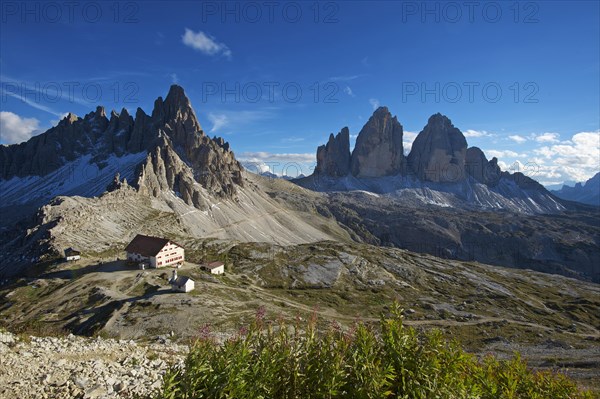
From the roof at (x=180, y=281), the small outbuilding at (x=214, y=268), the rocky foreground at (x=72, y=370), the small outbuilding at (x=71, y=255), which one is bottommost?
the small outbuilding at (x=214, y=268)

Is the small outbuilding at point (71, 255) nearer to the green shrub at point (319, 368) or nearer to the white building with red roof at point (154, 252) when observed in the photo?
the white building with red roof at point (154, 252)

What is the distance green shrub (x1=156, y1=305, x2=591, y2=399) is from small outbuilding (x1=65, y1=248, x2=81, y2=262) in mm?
101639

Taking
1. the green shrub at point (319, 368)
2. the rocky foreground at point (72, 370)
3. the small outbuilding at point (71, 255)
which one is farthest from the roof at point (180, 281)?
the green shrub at point (319, 368)

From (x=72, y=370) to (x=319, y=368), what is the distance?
12.0m

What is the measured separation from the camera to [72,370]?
Answer: 14633mm

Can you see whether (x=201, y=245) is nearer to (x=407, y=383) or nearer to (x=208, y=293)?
(x=208, y=293)

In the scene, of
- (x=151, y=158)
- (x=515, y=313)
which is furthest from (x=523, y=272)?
(x=151, y=158)

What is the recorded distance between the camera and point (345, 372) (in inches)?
385

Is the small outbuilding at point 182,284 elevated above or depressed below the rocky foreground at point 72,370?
below

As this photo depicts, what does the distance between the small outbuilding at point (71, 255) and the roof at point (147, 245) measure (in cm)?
1527

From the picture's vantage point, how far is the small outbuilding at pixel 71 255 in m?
91.4

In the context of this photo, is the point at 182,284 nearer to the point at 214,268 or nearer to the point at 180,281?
the point at 180,281

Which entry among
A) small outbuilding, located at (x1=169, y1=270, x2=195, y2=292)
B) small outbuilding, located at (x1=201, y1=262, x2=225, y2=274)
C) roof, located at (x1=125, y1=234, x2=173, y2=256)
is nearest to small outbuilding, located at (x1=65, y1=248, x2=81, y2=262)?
roof, located at (x1=125, y1=234, x2=173, y2=256)

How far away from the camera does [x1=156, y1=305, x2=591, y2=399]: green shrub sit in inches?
343
